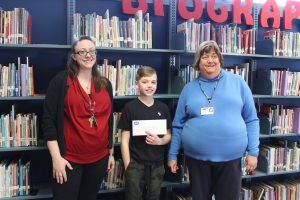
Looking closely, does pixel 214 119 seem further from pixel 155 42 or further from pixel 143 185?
pixel 155 42

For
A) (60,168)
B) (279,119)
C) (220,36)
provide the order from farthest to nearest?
(279,119)
(220,36)
(60,168)

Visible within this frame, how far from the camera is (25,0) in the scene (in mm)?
2576

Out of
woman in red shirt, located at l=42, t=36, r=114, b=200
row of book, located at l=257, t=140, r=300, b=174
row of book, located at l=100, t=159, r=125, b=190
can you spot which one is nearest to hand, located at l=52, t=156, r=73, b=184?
woman in red shirt, located at l=42, t=36, r=114, b=200

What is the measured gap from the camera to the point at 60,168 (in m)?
1.79

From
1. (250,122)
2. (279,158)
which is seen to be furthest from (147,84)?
(279,158)

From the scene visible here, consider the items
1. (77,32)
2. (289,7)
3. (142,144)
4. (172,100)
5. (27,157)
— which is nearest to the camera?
(142,144)

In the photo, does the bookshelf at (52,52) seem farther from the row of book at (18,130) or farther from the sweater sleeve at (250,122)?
the sweater sleeve at (250,122)

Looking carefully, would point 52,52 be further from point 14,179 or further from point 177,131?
point 177,131

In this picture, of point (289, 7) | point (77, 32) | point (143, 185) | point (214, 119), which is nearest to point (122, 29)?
point (77, 32)

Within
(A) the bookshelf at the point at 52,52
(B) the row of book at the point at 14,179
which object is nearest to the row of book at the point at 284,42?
(A) the bookshelf at the point at 52,52

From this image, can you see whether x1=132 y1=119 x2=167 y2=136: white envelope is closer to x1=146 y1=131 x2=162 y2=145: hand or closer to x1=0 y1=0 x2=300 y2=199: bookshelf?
x1=146 y1=131 x2=162 y2=145: hand

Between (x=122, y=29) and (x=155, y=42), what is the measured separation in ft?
1.86

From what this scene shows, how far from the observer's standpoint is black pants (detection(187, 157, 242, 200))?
1922 mm

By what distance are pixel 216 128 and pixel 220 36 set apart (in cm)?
126
